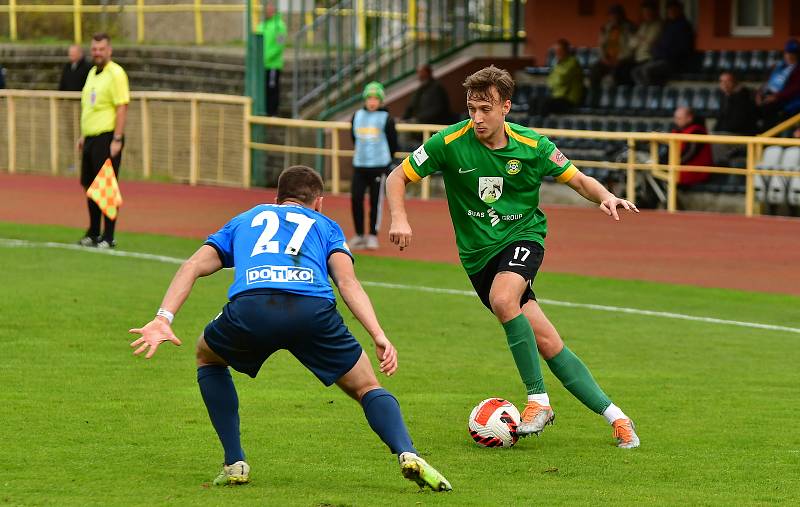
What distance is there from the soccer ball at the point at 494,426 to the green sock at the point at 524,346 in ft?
0.69

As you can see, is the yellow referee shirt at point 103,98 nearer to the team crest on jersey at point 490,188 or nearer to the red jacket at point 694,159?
the team crest on jersey at point 490,188

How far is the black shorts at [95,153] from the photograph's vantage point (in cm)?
1627

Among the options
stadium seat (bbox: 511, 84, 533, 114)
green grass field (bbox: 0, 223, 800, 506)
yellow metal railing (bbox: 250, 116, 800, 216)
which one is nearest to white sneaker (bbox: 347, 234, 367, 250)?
green grass field (bbox: 0, 223, 800, 506)

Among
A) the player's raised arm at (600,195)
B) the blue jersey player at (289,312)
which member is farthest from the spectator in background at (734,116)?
the blue jersey player at (289,312)

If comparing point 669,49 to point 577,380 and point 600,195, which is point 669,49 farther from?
point 577,380

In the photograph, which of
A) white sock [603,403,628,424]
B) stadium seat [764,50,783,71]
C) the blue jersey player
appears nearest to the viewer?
the blue jersey player

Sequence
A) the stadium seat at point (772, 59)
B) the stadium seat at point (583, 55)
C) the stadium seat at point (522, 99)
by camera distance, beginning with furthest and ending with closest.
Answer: the stadium seat at point (583, 55), the stadium seat at point (522, 99), the stadium seat at point (772, 59)

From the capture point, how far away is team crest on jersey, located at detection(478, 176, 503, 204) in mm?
7910

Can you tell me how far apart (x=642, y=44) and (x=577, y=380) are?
1898 centimetres

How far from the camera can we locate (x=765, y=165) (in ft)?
68.5

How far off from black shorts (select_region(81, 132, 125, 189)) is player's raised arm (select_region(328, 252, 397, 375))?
10.1 meters

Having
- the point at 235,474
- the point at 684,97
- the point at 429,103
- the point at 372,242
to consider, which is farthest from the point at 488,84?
the point at 429,103

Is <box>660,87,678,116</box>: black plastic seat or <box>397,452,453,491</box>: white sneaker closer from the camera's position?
<box>397,452,453,491</box>: white sneaker

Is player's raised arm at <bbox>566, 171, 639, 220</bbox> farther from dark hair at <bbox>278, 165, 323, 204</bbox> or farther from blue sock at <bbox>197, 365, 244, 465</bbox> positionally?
blue sock at <bbox>197, 365, 244, 465</bbox>
